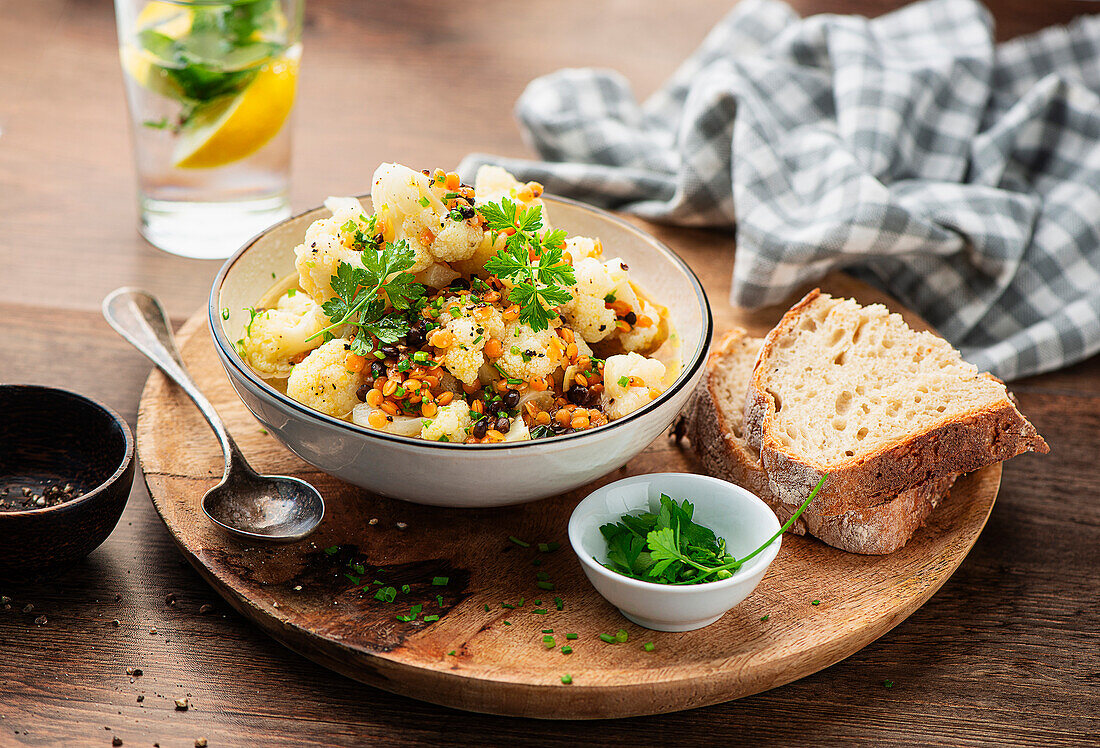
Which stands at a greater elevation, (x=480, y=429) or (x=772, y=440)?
(x=480, y=429)

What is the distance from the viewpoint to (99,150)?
3824 mm

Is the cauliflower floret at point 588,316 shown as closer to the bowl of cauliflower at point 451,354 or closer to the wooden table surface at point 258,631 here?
the bowl of cauliflower at point 451,354

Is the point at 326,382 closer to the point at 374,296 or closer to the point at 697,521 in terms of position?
the point at 374,296

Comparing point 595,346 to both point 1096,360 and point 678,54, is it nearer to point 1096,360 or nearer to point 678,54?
point 1096,360

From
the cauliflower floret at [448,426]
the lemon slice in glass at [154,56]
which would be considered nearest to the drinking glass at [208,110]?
the lemon slice in glass at [154,56]

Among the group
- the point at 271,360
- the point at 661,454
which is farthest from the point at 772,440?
the point at 271,360

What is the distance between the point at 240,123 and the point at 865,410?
2.00 metres

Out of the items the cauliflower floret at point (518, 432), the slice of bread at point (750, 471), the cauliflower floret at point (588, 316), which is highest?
the cauliflower floret at point (588, 316)

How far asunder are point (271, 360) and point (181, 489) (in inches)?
14.9

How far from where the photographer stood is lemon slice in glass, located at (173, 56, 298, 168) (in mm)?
3131

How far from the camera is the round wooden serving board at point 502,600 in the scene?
6.38ft

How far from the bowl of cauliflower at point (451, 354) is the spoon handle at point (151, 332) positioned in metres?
0.23

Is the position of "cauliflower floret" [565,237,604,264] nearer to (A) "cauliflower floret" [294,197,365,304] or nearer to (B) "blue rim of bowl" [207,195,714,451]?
(B) "blue rim of bowl" [207,195,714,451]

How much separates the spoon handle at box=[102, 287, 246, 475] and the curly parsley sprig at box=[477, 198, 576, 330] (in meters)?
0.82
